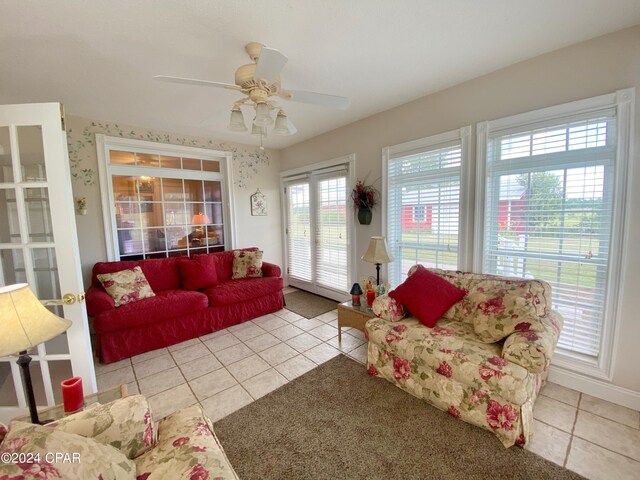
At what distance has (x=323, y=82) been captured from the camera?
238 cm

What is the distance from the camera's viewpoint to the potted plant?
130 inches

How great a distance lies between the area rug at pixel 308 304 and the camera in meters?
3.77

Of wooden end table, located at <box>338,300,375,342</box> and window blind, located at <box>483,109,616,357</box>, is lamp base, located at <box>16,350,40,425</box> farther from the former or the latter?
window blind, located at <box>483,109,616,357</box>

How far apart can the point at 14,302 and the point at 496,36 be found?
3.05 metres

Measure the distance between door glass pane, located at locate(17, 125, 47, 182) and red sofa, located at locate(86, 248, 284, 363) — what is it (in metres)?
1.41

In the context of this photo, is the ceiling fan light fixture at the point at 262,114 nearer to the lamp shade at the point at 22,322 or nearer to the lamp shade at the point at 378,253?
the lamp shade at the point at 22,322

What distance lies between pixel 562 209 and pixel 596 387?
1.34 m

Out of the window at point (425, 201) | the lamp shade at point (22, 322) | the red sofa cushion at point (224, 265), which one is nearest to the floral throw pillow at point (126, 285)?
the red sofa cushion at point (224, 265)

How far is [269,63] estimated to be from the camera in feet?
4.85

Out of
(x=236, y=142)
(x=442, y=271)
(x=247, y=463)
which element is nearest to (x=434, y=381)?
(x=442, y=271)

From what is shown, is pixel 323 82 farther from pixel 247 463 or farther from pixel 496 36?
pixel 247 463

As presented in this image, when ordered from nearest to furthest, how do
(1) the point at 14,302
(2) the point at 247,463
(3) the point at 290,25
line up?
(1) the point at 14,302
(2) the point at 247,463
(3) the point at 290,25

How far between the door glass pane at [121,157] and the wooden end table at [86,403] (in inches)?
115

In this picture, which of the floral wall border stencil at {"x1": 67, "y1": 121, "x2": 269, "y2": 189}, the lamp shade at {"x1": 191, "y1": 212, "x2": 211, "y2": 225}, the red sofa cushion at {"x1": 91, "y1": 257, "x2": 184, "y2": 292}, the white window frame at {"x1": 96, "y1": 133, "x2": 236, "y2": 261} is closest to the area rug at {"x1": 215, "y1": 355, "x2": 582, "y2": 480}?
the red sofa cushion at {"x1": 91, "y1": 257, "x2": 184, "y2": 292}
